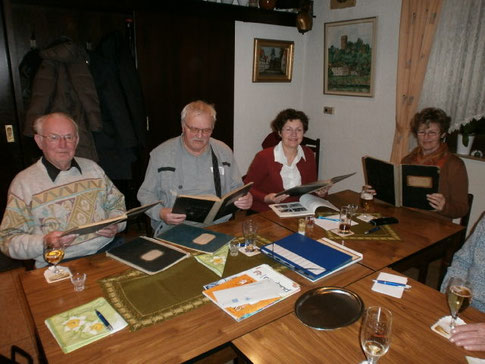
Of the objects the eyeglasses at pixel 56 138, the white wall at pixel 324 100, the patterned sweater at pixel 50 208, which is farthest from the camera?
the white wall at pixel 324 100

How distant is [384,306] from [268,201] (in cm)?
126

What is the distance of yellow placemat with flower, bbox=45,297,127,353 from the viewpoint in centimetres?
118

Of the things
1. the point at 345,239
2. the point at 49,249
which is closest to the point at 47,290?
the point at 49,249

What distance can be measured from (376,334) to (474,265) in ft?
2.71

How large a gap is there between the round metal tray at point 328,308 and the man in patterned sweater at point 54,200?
108 cm

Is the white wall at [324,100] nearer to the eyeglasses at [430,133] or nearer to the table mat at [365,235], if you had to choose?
the eyeglasses at [430,133]

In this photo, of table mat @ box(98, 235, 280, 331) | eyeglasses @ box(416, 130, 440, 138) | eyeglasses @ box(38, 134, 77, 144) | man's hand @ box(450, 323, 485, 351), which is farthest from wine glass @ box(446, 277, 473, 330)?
eyeglasses @ box(38, 134, 77, 144)

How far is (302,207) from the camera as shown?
7.69 ft

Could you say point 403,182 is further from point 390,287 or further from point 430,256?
point 390,287

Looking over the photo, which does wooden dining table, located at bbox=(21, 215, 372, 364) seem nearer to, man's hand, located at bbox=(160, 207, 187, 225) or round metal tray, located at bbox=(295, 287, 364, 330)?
round metal tray, located at bbox=(295, 287, 364, 330)

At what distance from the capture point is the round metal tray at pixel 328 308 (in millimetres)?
1288

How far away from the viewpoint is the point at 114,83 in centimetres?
331

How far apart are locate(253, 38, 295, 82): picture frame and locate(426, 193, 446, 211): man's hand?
2.67 metres

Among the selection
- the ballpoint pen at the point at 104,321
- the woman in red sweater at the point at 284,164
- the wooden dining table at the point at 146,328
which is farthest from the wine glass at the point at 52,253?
the woman in red sweater at the point at 284,164
